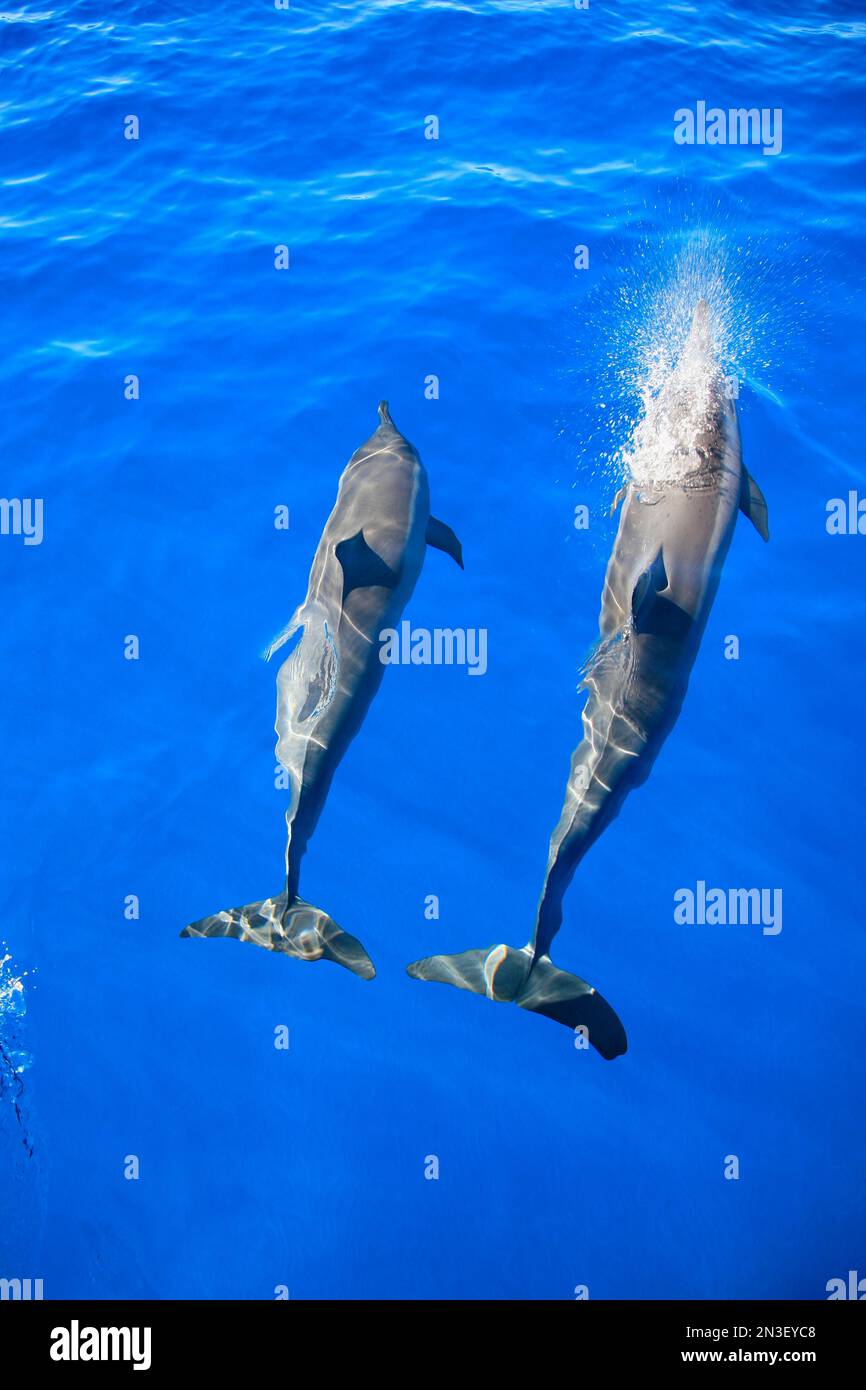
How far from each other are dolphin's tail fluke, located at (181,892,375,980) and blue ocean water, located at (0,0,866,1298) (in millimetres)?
648

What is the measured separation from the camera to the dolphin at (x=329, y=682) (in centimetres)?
811

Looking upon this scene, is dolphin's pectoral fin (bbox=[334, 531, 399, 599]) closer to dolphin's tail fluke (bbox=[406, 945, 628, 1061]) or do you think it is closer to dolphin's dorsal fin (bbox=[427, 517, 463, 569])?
dolphin's dorsal fin (bbox=[427, 517, 463, 569])

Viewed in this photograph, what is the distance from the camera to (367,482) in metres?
9.43

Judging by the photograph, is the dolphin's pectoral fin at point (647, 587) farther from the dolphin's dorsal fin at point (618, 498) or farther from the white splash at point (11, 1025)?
the white splash at point (11, 1025)

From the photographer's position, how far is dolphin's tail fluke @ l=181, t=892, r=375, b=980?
7980 millimetres

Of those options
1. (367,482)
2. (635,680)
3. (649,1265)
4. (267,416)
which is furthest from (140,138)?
(649,1265)

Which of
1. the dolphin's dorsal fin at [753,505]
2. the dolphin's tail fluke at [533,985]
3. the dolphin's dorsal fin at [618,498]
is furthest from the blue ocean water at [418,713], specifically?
the dolphin's dorsal fin at [753,505]

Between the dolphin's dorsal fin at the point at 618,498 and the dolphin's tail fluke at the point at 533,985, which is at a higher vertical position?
the dolphin's dorsal fin at the point at 618,498

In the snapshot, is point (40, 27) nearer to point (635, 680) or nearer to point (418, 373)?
point (418, 373)

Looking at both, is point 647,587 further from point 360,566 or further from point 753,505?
point 360,566

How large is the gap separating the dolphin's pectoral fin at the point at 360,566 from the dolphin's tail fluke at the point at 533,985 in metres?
3.01

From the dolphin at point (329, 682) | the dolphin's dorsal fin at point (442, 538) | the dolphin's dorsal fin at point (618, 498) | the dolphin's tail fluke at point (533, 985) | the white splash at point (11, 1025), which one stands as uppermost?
the dolphin's dorsal fin at point (618, 498)

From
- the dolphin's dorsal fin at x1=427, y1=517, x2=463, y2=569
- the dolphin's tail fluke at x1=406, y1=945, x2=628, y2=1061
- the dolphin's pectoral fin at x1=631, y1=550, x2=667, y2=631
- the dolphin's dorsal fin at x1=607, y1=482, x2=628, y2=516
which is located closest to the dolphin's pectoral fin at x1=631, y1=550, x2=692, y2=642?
the dolphin's pectoral fin at x1=631, y1=550, x2=667, y2=631

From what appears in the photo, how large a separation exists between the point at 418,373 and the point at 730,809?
258 inches
